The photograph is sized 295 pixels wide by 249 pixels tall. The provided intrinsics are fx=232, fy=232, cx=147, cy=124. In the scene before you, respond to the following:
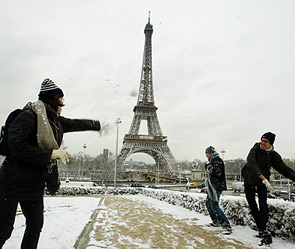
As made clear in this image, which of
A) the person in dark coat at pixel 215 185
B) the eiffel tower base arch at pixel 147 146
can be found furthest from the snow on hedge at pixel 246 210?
the eiffel tower base arch at pixel 147 146

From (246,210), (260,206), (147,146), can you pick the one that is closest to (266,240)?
(260,206)

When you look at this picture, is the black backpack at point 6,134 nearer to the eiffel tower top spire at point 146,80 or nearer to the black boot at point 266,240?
the black boot at point 266,240

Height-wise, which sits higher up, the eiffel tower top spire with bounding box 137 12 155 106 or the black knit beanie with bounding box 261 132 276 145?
the eiffel tower top spire with bounding box 137 12 155 106

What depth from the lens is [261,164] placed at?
3.78 metres

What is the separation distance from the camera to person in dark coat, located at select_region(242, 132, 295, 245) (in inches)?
141

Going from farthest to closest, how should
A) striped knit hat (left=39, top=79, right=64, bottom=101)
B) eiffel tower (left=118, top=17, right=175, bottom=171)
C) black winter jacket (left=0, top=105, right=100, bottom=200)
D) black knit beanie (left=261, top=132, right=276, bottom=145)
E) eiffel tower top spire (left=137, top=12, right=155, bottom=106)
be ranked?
eiffel tower top spire (left=137, top=12, right=155, bottom=106)
eiffel tower (left=118, top=17, right=175, bottom=171)
black knit beanie (left=261, top=132, right=276, bottom=145)
striped knit hat (left=39, top=79, right=64, bottom=101)
black winter jacket (left=0, top=105, right=100, bottom=200)

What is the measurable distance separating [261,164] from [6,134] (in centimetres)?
359

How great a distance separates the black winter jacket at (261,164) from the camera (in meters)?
3.63

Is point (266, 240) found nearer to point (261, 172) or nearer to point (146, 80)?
point (261, 172)

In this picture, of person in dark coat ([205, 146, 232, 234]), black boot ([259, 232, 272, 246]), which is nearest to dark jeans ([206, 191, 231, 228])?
person in dark coat ([205, 146, 232, 234])

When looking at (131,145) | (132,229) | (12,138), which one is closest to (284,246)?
(132,229)

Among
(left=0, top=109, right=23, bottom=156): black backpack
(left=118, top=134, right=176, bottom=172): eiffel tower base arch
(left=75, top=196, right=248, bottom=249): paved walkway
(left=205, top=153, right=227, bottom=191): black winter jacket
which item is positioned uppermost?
(left=118, top=134, right=176, bottom=172): eiffel tower base arch

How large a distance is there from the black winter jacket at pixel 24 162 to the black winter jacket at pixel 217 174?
3265 mm

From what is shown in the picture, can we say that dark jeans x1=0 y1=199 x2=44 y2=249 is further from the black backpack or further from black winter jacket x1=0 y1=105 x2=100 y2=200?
the black backpack
